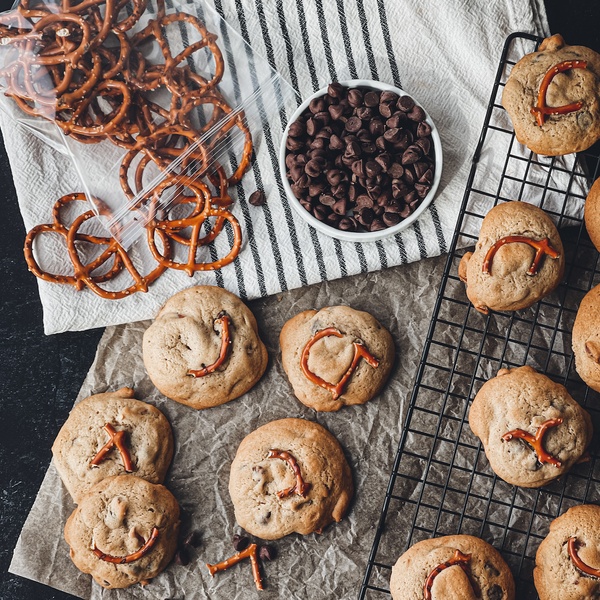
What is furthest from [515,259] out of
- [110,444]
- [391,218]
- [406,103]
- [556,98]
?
[110,444]

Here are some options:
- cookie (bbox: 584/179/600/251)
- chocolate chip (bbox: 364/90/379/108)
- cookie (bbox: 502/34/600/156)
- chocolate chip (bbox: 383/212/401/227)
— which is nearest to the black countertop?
cookie (bbox: 502/34/600/156)

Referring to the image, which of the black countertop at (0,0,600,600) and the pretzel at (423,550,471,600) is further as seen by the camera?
the black countertop at (0,0,600,600)

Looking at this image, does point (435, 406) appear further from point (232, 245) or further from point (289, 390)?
point (232, 245)

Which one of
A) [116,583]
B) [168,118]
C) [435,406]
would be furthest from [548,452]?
[168,118]

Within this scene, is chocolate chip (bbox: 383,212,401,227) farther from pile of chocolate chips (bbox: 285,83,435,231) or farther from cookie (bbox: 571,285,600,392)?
cookie (bbox: 571,285,600,392)

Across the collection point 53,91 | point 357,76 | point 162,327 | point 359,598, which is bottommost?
point 359,598

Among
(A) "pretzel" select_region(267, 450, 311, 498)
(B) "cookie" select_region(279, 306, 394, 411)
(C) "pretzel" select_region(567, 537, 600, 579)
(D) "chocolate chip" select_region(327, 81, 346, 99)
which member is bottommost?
(C) "pretzel" select_region(567, 537, 600, 579)
